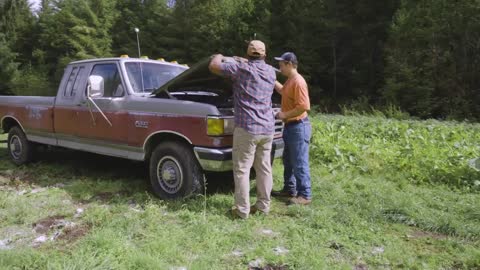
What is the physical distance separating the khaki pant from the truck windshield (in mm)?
2017

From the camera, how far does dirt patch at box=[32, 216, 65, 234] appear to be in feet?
13.9

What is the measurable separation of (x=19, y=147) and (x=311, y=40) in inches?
935

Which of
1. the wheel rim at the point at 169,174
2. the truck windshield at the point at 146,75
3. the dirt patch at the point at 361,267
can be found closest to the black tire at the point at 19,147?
the truck windshield at the point at 146,75

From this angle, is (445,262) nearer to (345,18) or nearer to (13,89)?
(345,18)

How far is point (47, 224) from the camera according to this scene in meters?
4.40

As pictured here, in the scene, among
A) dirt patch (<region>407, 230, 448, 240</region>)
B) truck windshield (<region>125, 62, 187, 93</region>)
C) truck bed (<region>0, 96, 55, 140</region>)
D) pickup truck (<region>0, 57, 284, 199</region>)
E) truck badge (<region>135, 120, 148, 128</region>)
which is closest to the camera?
dirt patch (<region>407, 230, 448, 240</region>)

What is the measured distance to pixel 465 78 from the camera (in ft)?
67.6

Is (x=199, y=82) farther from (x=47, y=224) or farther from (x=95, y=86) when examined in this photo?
(x=47, y=224)

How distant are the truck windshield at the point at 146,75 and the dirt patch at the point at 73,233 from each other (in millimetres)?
2124

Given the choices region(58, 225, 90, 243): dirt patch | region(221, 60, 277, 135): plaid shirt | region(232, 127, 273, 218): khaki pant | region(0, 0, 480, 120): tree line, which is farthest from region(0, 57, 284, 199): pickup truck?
region(0, 0, 480, 120): tree line

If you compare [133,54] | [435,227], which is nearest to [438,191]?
[435,227]

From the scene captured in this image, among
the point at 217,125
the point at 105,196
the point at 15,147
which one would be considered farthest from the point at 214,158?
the point at 15,147

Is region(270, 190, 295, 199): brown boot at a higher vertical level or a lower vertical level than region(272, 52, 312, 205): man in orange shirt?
lower

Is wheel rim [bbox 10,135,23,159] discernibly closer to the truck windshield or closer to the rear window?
the rear window
